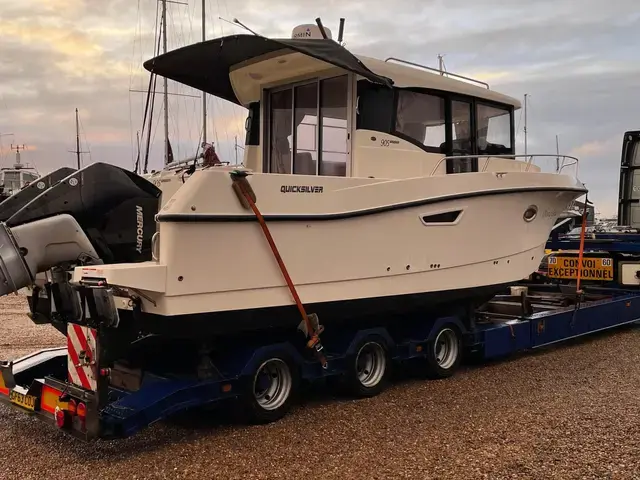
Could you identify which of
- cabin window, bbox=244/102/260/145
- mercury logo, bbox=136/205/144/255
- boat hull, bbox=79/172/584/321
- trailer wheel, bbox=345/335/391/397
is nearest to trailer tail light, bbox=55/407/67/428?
boat hull, bbox=79/172/584/321

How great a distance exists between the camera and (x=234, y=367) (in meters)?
5.05

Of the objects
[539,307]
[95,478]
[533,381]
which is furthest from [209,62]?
[539,307]

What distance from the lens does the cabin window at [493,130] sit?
7266mm

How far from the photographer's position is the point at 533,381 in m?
6.49

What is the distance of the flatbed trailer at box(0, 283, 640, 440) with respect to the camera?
14.6 ft

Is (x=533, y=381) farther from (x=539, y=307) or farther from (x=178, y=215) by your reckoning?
(x=178, y=215)

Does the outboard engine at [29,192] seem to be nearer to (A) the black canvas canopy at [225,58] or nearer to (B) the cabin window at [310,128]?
(A) the black canvas canopy at [225,58]

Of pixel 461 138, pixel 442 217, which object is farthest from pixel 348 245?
pixel 461 138

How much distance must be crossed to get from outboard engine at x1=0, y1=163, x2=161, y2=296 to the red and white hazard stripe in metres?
0.49

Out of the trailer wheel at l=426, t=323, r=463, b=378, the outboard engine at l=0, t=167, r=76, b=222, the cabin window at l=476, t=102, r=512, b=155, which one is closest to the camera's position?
the outboard engine at l=0, t=167, r=76, b=222

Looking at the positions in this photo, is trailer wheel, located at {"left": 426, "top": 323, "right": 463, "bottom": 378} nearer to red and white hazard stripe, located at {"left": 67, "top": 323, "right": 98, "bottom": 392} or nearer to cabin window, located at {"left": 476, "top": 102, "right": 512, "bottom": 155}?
cabin window, located at {"left": 476, "top": 102, "right": 512, "bottom": 155}

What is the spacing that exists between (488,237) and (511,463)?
→ 285 cm

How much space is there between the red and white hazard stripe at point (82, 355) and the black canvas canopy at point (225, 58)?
8.73ft

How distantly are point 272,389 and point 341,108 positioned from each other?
269cm
